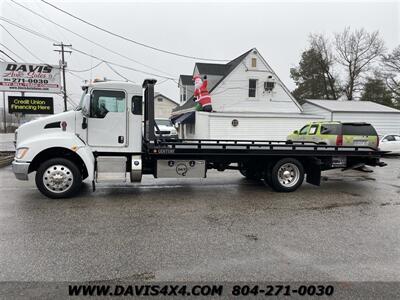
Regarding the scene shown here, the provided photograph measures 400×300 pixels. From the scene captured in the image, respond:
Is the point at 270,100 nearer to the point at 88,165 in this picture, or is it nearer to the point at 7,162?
the point at 7,162

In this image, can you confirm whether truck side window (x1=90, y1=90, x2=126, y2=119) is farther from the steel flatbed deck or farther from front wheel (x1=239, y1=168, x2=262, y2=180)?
front wheel (x1=239, y1=168, x2=262, y2=180)

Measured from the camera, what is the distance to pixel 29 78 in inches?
660

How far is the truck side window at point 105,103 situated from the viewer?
7.38 meters

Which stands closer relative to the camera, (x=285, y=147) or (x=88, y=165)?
(x=88, y=165)

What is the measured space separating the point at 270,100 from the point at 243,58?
413 cm

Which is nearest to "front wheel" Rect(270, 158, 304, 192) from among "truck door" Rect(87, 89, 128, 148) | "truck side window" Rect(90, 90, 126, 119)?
"truck door" Rect(87, 89, 128, 148)

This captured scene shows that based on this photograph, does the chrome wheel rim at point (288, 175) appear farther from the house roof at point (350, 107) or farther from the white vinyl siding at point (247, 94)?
the house roof at point (350, 107)

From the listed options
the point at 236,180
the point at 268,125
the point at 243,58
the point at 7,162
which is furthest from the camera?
the point at 243,58

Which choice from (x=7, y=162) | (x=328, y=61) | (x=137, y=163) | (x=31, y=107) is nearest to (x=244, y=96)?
(x=31, y=107)

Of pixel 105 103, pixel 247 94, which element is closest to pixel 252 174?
pixel 105 103

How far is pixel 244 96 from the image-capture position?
26.2 meters

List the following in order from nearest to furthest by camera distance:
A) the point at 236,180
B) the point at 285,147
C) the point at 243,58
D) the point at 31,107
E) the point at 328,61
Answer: the point at 285,147 < the point at 236,180 < the point at 31,107 < the point at 243,58 < the point at 328,61

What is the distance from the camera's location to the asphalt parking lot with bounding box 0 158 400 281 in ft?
12.6

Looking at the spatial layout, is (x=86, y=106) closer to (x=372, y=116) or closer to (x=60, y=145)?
(x=60, y=145)
